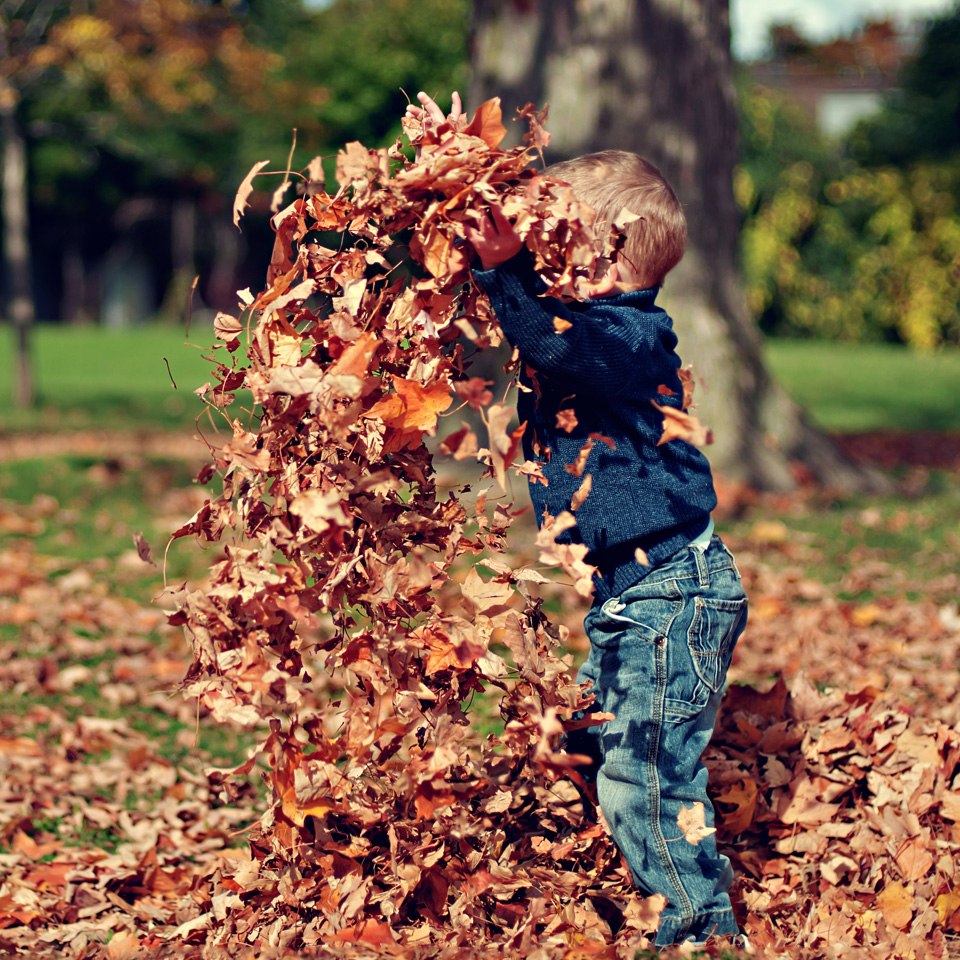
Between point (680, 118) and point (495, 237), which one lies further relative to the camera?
point (680, 118)

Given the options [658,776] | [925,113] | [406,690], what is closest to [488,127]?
[406,690]

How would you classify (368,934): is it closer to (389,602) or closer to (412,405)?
(389,602)

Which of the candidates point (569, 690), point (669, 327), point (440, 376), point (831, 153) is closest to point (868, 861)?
point (569, 690)

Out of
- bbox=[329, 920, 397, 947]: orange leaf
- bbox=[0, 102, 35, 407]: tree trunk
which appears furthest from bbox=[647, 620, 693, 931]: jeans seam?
bbox=[0, 102, 35, 407]: tree trunk

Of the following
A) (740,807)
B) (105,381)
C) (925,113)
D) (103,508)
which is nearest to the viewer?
(740,807)

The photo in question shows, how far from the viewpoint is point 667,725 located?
2293mm

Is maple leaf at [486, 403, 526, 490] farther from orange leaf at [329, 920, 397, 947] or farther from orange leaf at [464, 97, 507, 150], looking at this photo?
orange leaf at [329, 920, 397, 947]

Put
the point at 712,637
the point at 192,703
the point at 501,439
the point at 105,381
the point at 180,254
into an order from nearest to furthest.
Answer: the point at 501,439 → the point at 712,637 → the point at 192,703 → the point at 105,381 → the point at 180,254

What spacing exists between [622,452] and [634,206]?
1.72 ft

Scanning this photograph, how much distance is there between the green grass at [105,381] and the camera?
13289mm

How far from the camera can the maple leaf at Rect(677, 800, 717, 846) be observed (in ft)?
7.43

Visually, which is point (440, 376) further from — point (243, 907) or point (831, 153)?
point (831, 153)

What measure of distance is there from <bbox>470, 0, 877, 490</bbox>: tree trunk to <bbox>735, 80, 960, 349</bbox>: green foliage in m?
17.3

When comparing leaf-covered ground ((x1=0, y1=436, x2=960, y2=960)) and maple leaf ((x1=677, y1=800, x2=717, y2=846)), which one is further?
leaf-covered ground ((x1=0, y1=436, x2=960, y2=960))
